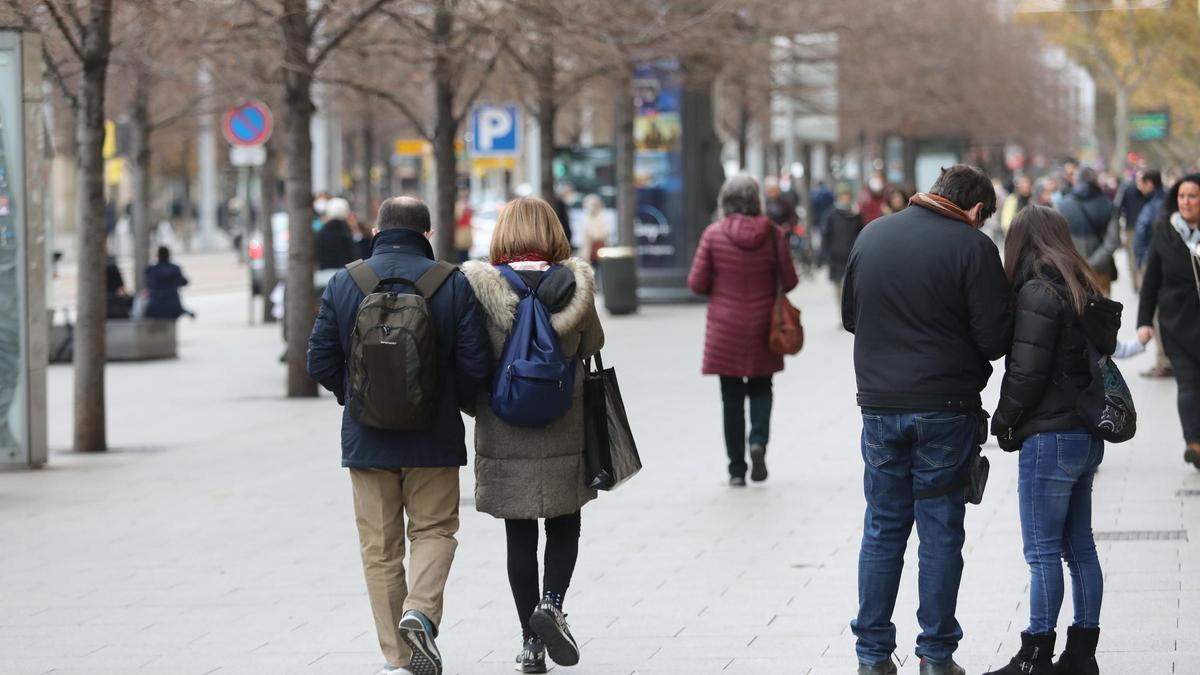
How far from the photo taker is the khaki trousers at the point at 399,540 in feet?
20.8

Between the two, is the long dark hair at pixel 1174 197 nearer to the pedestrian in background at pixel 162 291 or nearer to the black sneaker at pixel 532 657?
the black sneaker at pixel 532 657

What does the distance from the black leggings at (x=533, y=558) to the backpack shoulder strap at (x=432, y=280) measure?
81 centimetres

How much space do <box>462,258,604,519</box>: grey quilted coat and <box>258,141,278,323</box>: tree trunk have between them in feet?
64.8

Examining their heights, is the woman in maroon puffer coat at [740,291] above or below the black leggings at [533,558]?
above

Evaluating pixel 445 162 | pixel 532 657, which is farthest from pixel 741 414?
pixel 445 162

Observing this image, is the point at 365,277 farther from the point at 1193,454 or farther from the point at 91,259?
the point at 91,259

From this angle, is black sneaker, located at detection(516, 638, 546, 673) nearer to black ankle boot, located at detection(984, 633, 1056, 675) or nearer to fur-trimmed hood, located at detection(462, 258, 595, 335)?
fur-trimmed hood, located at detection(462, 258, 595, 335)

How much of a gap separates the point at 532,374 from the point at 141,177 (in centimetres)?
1980

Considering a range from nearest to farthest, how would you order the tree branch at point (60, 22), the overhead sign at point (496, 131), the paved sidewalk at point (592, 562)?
the paved sidewalk at point (592, 562) < the tree branch at point (60, 22) < the overhead sign at point (496, 131)

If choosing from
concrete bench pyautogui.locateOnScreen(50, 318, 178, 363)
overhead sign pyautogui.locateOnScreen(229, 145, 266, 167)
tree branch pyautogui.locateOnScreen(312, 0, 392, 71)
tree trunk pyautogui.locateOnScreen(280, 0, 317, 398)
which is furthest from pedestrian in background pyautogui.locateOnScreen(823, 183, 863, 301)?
tree branch pyautogui.locateOnScreen(312, 0, 392, 71)

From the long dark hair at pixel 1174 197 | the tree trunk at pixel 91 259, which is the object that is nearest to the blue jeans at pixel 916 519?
the long dark hair at pixel 1174 197

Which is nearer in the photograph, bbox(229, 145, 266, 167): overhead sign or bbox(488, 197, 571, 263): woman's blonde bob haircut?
bbox(488, 197, 571, 263): woman's blonde bob haircut

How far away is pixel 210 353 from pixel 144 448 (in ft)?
28.1

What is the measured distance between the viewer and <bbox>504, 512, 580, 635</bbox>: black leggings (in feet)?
21.4
